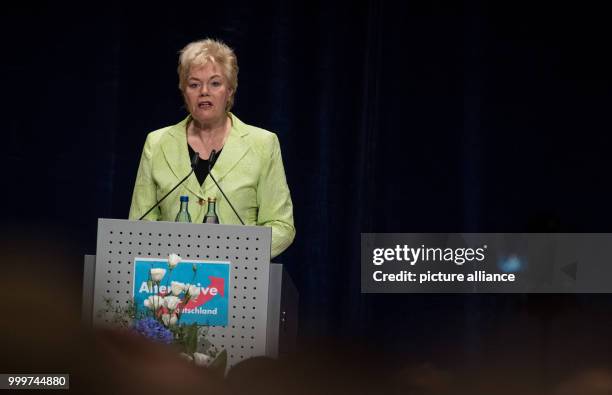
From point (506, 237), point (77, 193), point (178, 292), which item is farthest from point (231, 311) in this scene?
point (506, 237)

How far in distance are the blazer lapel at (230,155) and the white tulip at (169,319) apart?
821mm

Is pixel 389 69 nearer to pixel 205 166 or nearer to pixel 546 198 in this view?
pixel 546 198

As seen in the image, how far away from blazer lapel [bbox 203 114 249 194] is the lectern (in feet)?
2.11

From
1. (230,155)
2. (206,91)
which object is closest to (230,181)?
(230,155)

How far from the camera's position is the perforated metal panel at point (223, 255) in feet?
6.83

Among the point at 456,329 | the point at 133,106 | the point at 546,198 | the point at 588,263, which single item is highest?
the point at 133,106

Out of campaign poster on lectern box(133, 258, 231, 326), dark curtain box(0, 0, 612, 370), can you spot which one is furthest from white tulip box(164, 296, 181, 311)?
dark curtain box(0, 0, 612, 370)

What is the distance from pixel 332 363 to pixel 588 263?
12.8 feet

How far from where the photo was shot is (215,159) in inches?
111

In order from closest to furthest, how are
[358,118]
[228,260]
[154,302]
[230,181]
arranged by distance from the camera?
[154,302]
[228,260]
[230,181]
[358,118]

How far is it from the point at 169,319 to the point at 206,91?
1.04 metres

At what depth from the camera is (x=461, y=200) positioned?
414 centimetres

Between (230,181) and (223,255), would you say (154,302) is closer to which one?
(223,255)

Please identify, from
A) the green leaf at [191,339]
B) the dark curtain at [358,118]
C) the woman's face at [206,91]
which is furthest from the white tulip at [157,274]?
the dark curtain at [358,118]
